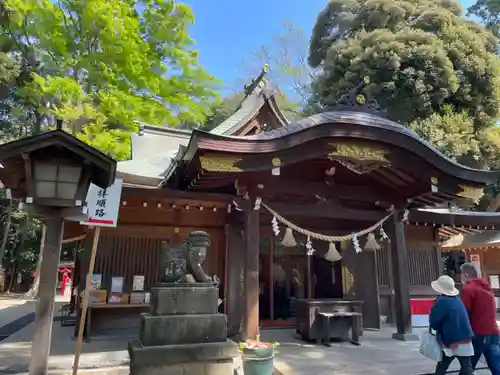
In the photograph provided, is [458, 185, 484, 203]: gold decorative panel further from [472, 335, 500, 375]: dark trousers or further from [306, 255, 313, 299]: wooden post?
[306, 255, 313, 299]: wooden post

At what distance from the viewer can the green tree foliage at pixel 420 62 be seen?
18.9 meters

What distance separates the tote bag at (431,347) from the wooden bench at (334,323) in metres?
2.91

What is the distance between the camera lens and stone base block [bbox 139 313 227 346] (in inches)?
177

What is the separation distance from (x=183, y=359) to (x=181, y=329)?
364 millimetres

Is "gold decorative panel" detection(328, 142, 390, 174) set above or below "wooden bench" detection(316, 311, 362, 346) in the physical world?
above

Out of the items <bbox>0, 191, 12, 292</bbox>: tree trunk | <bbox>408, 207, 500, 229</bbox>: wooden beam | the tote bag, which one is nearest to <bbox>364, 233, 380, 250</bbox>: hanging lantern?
<bbox>408, 207, 500, 229</bbox>: wooden beam

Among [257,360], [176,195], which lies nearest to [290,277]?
[176,195]

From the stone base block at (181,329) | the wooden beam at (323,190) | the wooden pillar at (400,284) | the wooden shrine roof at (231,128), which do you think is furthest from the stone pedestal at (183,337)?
the wooden shrine roof at (231,128)

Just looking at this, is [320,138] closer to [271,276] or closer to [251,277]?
[251,277]

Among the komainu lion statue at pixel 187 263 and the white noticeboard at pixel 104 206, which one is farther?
the white noticeboard at pixel 104 206

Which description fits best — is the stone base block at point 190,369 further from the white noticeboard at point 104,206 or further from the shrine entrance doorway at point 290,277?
the shrine entrance doorway at point 290,277

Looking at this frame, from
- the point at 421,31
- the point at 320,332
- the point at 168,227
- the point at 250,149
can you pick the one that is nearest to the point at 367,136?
the point at 250,149

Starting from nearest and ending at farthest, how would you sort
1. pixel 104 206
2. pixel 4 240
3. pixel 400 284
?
pixel 104 206, pixel 400 284, pixel 4 240

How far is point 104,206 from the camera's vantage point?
17.8 feet
